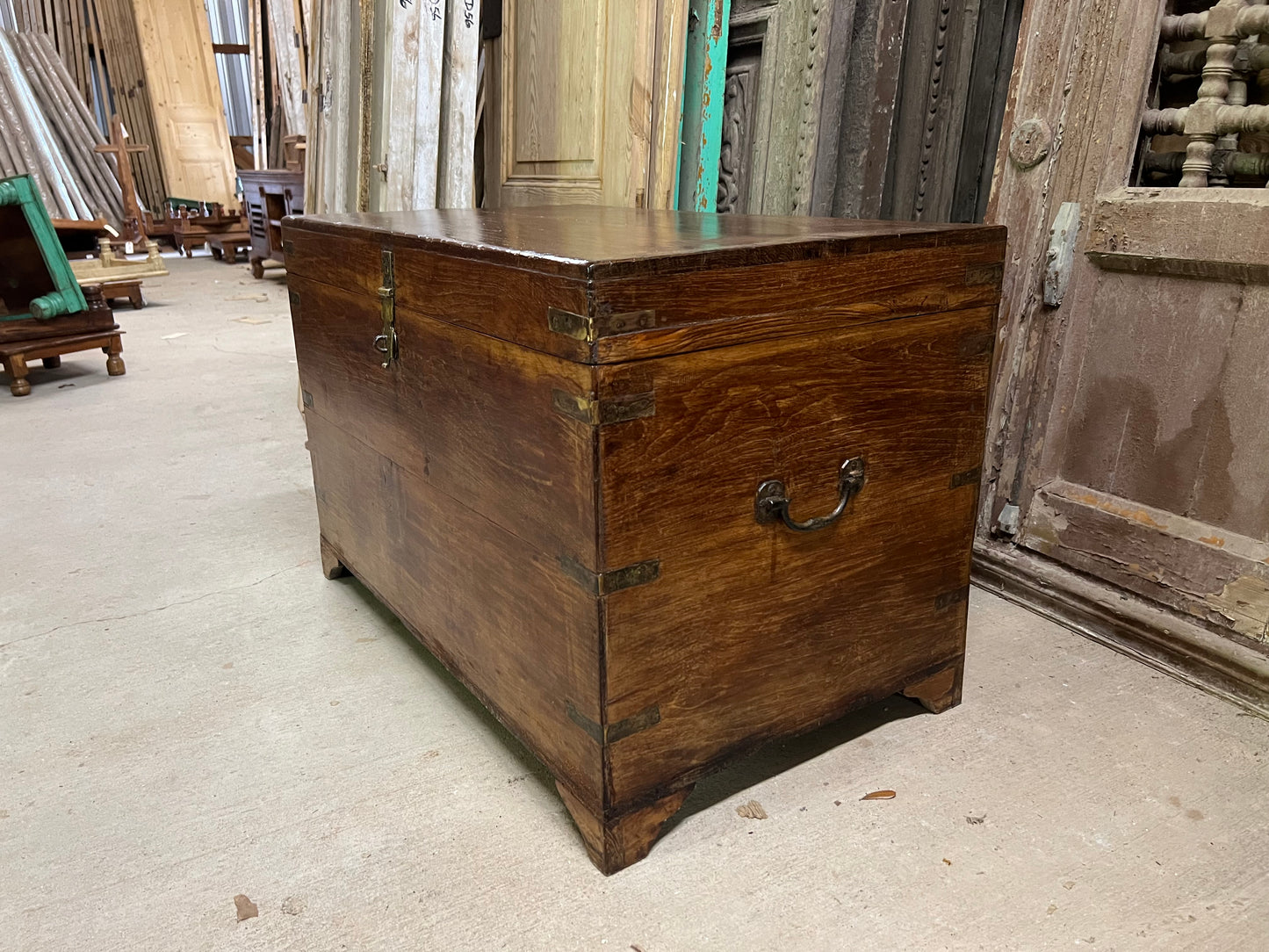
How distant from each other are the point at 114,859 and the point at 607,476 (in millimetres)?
927

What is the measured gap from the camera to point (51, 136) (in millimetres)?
7707

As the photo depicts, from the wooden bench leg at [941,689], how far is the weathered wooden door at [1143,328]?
439 millimetres

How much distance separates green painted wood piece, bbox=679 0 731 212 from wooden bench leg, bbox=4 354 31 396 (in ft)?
9.40

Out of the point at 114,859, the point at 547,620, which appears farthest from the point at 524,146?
the point at 114,859

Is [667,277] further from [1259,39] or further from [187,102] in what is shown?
[187,102]

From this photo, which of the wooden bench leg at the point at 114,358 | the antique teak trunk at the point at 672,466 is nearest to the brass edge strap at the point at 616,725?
the antique teak trunk at the point at 672,466

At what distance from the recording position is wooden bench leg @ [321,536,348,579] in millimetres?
2059

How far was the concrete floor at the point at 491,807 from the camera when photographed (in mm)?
1144

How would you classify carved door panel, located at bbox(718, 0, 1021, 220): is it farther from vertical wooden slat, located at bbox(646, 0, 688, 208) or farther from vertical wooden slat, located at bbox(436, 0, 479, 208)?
vertical wooden slat, located at bbox(436, 0, 479, 208)

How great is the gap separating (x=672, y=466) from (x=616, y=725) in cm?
36

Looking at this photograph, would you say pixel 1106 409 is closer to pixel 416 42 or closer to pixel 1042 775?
pixel 1042 775

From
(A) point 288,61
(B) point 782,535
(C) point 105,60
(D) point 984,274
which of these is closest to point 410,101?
(D) point 984,274

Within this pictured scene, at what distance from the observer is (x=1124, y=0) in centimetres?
164

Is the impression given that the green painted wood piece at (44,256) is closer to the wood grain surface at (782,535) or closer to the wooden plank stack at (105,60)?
the wood grain surface at (782,535)
